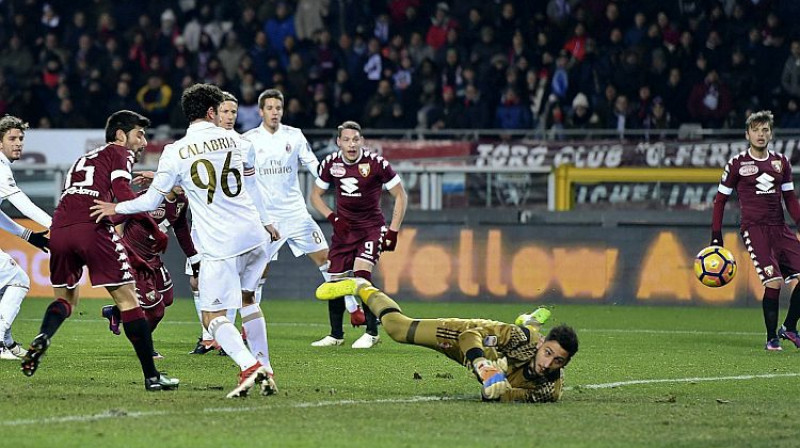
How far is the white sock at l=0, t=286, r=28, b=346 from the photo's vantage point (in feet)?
38.7

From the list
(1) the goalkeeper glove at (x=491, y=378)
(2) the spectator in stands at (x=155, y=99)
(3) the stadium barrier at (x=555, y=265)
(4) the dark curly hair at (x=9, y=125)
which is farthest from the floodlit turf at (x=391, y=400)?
(2) the spectator in stands at (x=155, y=99)

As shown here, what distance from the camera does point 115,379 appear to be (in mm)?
Result: 9867

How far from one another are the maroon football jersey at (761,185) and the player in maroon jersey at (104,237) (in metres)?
6.42

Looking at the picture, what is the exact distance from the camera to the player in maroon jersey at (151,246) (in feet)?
38.7

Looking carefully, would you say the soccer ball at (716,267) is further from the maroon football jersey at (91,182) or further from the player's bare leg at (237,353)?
the maroon football jersey at (91,182)

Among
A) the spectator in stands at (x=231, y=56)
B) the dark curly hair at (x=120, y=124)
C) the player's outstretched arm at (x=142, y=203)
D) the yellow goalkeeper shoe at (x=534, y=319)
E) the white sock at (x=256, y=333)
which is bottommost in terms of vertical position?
the white sock at (x=256, y=333)

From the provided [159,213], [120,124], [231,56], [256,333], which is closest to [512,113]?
[231,56]

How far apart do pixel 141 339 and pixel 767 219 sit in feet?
22.4

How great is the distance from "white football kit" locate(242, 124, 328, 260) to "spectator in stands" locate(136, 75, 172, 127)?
9.78 meters

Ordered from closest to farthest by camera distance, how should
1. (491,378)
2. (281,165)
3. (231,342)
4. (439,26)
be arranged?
(491,378) < (231,342) < (281,165) < (439,26)

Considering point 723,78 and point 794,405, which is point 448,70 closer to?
point 723,78

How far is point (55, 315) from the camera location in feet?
31.4

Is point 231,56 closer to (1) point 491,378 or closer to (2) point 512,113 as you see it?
(2) point 512,113

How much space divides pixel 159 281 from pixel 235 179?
10.8ft
